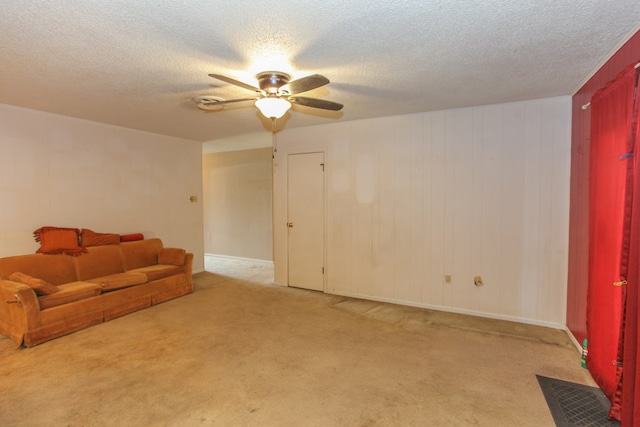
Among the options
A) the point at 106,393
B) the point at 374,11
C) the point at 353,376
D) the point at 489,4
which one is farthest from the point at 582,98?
the point at 106,393

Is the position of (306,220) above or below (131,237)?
above

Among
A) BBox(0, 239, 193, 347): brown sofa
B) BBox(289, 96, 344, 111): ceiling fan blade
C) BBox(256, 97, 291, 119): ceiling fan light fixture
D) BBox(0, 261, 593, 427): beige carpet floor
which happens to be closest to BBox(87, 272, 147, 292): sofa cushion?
BBox(0, 239, 193, 347): brown sofa

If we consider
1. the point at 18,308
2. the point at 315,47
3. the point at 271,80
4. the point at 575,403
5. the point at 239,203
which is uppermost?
the point at 315,47

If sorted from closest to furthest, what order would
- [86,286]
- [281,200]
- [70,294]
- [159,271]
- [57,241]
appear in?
1. [70,294]
2. [86,286]
3. [57,241]
4. [159,271]
5. [281,200]

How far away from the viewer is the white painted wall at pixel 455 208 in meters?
3.44

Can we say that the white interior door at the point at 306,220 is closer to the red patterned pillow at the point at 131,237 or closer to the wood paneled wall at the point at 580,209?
the red patterned pillow at the point at 131,237

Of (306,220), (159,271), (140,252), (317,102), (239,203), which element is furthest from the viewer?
(239,203)

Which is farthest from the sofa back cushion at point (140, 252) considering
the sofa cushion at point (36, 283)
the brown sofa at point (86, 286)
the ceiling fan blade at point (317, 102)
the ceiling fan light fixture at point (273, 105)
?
the ceiling fan blade at point (317, 102)

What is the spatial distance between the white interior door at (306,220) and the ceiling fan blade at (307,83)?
93.0 inches

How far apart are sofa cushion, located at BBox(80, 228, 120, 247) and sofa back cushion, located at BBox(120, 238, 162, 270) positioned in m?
0.12

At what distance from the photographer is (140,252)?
464 centimetres

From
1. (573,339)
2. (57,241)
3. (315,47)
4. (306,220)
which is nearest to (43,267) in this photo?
(57,241)

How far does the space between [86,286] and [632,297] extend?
4606mm

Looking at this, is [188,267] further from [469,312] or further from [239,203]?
[469,312]
